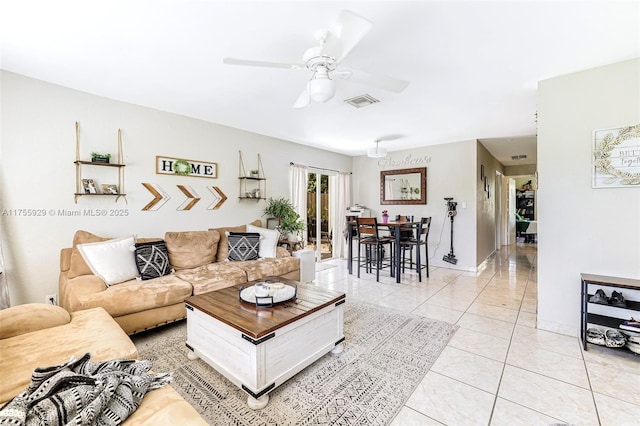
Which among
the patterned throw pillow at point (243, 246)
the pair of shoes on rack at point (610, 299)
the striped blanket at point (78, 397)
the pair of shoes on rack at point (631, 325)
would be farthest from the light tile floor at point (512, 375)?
the patterned throw pillow at point (243, 246)

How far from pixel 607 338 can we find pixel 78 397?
11.3 ft

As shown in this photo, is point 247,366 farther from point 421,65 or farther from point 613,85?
point 613,85

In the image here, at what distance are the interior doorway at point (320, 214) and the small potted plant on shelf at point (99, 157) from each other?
11.5 feet

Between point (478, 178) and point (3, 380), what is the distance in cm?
608

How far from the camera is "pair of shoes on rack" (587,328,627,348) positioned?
219 cm

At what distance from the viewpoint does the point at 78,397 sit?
3.29ft

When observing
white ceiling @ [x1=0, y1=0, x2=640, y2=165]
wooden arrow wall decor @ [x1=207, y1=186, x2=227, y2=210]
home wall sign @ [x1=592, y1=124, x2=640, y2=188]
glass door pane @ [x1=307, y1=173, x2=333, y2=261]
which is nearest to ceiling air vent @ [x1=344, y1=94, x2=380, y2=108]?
white ceiling @ [x1=0, y1=0, x2=640, y2=165]

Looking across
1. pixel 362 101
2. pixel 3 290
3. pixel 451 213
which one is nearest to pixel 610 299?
pixel 362 101

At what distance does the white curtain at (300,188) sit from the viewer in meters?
5.25

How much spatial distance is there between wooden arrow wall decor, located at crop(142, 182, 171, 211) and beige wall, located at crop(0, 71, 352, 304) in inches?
2.2

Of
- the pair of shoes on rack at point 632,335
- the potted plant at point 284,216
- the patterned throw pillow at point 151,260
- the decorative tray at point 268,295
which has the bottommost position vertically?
the pair of shoes on rack at point 632,335

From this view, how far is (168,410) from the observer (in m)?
1.09

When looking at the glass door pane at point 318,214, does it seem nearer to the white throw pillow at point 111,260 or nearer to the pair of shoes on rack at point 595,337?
the white throw pillow at point 111,260

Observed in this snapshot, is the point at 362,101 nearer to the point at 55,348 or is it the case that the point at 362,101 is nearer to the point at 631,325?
the point at 631,325
